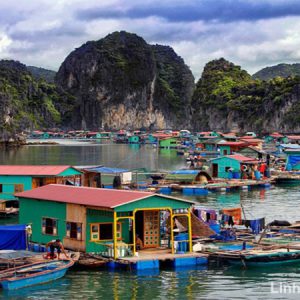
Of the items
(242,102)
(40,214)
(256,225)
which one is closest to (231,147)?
(256,225)

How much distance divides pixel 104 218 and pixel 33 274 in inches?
134

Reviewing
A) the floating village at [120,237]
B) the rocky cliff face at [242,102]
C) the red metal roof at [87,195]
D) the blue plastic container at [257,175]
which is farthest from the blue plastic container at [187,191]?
the rocky cliff face at [242,102]

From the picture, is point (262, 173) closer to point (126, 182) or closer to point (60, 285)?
point (126, 182)

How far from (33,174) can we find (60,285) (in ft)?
56.5

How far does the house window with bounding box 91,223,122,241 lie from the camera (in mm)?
23141

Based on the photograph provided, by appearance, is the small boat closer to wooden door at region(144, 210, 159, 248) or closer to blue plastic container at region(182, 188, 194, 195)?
wooden door at region(144, 210, 159, 248)

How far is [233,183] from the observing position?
51469 mm

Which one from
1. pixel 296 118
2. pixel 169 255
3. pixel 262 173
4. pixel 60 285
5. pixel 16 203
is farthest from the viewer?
pixel 296 118

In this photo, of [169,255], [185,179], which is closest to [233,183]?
Result: [185,179]

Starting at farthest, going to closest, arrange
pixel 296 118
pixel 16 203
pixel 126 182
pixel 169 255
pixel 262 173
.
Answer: pixel 296 118
pixel 262 173
pixel 126 182
pixel 16 203
pixel 169 255

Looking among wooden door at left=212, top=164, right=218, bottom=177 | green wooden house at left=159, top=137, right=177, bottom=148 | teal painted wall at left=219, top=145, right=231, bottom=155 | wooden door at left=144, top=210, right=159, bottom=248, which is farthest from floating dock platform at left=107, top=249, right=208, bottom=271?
green wooden house at left=159, top=137, right=177, bottom=148

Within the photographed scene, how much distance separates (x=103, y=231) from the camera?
2331cm

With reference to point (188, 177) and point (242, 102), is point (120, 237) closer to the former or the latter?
point (188, 177)

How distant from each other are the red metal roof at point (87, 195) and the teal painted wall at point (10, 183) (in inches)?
435
